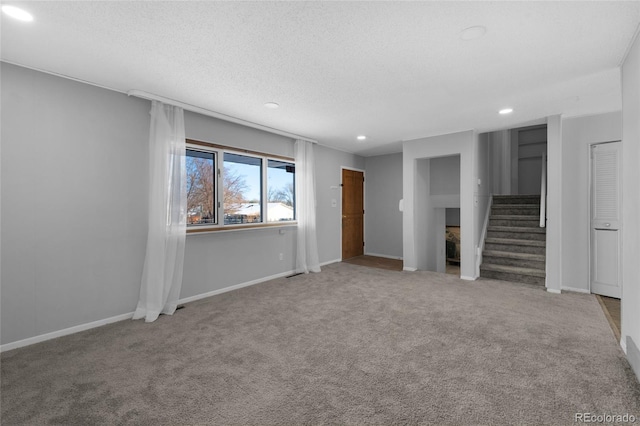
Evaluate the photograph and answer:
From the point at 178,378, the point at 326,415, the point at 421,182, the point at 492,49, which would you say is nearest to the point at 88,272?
the point at 178,378

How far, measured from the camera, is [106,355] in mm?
2463

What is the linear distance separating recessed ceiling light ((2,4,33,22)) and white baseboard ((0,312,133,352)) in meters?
2.64

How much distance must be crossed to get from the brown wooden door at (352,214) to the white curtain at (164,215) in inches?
152

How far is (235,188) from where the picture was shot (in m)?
4.44

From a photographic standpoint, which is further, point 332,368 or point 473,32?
point 332,368

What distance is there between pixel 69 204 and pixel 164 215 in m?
0.84

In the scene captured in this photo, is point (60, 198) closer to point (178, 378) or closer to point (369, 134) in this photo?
point (178, 378)

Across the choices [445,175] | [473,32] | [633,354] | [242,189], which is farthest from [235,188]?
[633,354]

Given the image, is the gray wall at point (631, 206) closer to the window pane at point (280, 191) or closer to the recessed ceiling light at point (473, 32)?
the recessed ceiling light at point (473, 32)

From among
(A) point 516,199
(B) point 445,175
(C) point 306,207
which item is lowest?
(C) point 306,207

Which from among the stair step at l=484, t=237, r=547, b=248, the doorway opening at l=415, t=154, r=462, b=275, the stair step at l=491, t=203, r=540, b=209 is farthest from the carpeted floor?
the stair step at l=491, t=203, r=540, b=209

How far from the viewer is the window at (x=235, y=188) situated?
3959mm

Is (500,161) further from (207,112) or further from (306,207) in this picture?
(207,112)

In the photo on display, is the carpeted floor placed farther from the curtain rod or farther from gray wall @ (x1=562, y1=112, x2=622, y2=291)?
the curtain rod
